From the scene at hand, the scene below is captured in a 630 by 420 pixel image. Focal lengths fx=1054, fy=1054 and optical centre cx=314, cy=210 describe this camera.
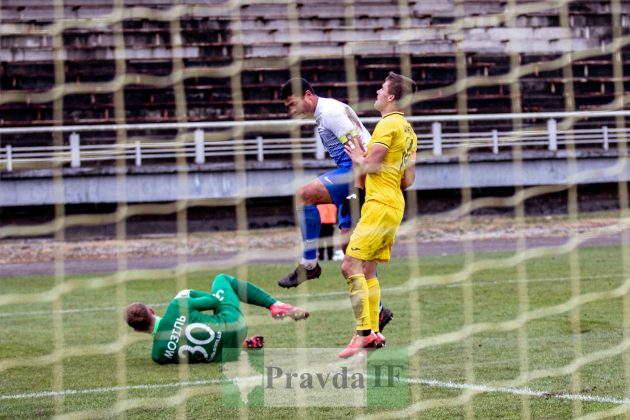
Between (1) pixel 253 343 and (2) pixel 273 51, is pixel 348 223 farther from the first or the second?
(2) pixel 273 51

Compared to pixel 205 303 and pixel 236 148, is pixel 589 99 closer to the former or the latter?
pixel 236 148

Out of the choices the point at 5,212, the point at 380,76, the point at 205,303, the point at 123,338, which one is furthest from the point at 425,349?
the point at 380,76

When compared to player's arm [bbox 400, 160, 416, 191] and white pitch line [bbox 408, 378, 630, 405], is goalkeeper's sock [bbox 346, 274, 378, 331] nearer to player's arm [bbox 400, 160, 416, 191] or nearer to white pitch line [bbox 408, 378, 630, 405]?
white pitch line [bbox 408, 378, 630, 405]

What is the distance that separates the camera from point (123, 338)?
8609 mm

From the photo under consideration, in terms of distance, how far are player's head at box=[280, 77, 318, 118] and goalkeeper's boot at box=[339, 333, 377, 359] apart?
1.62 metres

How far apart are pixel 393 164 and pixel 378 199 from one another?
244mm

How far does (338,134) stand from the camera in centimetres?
704

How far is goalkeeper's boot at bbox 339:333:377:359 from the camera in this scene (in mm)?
6426

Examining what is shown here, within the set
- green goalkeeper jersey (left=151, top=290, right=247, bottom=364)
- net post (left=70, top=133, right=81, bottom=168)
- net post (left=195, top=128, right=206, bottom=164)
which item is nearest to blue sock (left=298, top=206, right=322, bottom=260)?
green goalkeeper jersey (left=151, top=290, right=247, bottom=364)

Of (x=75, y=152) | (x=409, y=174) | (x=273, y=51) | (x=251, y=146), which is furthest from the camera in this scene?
(x=273, y=51)

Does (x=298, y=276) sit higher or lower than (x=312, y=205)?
lower

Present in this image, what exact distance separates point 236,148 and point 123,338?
36.1 ft

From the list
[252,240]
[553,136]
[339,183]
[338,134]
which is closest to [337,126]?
[338,134]

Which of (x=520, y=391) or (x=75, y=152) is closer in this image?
(x=520, y=391)
